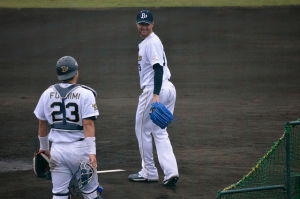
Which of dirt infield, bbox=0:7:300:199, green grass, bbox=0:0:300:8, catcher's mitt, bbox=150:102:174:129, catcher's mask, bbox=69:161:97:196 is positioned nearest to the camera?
catcher's mask, bbox=69:161:97:196

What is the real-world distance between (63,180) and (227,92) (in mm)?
9524

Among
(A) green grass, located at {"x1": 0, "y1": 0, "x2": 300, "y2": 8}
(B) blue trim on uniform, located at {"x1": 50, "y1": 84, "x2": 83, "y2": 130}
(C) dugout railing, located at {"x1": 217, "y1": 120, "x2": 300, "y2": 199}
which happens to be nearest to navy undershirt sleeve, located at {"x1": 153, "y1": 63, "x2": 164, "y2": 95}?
(C) dugout railing, located at {"x1": 217, "y1": 120, "x2": 300, "y2": 199}

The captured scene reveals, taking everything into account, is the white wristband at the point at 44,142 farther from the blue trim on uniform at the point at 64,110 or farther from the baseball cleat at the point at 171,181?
the baseball cleat at the point at 171,181

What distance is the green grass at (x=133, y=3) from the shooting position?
25.3m

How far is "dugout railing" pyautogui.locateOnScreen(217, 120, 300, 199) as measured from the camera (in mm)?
6449

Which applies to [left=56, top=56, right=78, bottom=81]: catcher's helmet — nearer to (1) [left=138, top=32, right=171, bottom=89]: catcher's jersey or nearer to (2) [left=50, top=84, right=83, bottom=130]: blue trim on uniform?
(2) [left=50, top=84, right=83, bottom=130]: blue trim on uniform

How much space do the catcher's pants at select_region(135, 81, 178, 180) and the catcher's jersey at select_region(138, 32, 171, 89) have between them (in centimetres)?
13

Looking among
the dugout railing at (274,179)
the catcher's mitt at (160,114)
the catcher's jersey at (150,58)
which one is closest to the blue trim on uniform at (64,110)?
the dugout railing at (274,179)

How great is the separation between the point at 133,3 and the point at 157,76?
688 inches

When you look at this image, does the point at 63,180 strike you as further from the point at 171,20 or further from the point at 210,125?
the point at 171,20

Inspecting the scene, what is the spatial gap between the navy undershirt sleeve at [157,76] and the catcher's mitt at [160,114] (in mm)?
214

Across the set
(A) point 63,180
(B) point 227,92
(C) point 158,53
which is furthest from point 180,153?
(B) point 227,92

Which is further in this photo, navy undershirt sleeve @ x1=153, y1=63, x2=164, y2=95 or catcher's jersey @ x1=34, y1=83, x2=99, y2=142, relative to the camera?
navy undershirt sleeve @ x1=153, y1=63, x2=164, y2=95

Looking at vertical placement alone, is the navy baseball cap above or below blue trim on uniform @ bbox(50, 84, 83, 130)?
above
